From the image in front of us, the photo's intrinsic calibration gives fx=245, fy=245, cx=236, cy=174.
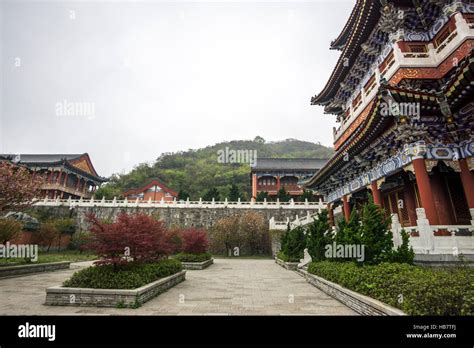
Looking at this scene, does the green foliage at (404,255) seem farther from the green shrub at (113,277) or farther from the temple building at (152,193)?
the temple building at (152,193)

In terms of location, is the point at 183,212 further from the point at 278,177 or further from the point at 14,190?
the point at 14,190

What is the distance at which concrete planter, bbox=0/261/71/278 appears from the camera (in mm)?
10761

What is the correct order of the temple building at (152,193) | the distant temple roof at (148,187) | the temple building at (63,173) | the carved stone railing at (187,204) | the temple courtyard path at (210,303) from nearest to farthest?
the temple courtyard path at (210,303), the carved stone railing at (187,204), the temple building at (63,173), the temple building at (152,193), the distant temple roof at (148,187)

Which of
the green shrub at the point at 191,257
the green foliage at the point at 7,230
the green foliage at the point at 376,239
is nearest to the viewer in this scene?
the green foliage at the point at 376,239

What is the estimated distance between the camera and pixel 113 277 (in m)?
6.58

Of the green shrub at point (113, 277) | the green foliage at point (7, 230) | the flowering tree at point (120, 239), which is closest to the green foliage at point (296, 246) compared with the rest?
the green shrub at point (113, 277)

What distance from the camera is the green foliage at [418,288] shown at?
368cm

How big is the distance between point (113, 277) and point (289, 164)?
41496 mm

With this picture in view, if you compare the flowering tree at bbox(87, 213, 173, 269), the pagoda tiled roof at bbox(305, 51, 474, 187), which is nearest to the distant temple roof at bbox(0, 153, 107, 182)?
the flowering tree at bbox(87, 213, 173, 269)

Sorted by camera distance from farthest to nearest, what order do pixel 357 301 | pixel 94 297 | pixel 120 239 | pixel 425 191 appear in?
pixel 425 191
pixel 120 239
pixel 94 297
pixel 357 301

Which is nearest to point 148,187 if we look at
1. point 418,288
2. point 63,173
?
point 63,173

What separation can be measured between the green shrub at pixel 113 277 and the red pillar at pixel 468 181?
393 inches
